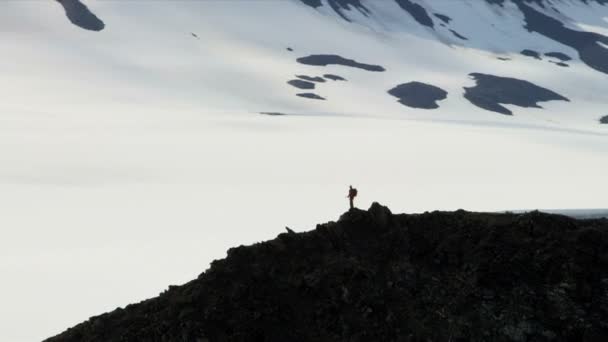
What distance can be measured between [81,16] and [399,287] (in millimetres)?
134391

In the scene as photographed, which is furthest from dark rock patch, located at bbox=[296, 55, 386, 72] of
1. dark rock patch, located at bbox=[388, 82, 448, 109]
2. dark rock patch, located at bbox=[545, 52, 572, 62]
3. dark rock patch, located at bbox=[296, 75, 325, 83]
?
dark rock patch, located at bbox=[545, 52, 572, 62]

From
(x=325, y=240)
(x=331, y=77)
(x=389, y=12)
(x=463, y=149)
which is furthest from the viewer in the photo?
(x=389, y=12)

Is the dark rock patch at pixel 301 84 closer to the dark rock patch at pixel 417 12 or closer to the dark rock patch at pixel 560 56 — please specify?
the dark rock patch at pixel 417 12

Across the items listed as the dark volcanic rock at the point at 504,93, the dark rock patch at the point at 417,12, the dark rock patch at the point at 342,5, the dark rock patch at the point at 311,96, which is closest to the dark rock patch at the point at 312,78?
the dark rock patch at the point at 311,96

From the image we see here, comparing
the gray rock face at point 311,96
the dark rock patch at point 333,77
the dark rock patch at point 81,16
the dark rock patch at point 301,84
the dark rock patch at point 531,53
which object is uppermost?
the dark rock patch at point 531,53

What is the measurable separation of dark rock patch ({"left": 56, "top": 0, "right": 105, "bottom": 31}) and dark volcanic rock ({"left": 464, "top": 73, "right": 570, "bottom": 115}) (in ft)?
244

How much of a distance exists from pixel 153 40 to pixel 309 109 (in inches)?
1372

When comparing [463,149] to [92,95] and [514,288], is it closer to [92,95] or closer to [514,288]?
[92,95]

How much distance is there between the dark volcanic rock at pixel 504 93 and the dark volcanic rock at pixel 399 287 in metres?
133

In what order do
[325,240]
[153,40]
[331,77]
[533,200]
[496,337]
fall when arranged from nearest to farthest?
[496,337]
[325,240]
[533,200]
[153,40]
[331,77]

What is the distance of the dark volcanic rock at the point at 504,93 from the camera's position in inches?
5861

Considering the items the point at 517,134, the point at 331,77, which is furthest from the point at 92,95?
the point at 517,134

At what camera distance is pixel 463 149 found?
97.2 meters

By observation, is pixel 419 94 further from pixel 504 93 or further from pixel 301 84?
pixel 301 84
